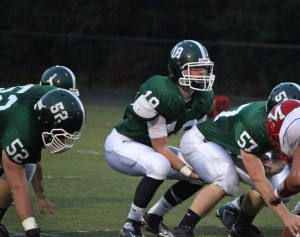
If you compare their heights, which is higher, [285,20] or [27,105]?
[27,105]

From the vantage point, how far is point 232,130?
6.76 m

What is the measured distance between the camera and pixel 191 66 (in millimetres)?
6973

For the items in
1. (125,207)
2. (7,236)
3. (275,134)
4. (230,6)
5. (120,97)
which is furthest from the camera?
(230,6)

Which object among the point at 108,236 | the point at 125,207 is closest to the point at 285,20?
the point at 125,207

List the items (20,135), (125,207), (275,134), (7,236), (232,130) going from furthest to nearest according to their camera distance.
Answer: (125,207), (232,130), (7,236), (20,135), (275,134)

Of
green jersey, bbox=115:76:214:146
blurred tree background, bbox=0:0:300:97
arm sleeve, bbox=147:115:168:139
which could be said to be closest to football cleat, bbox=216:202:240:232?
green jersey, bbox=115:76:214:146

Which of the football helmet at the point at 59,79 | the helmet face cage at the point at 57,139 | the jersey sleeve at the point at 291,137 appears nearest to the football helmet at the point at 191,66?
the football helmet at the point at 59,79

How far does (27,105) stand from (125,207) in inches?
93.4

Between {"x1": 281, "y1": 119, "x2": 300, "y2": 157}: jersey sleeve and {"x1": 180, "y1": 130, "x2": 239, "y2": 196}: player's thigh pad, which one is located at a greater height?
{"x1": 281, "y1": 119, "x2": 300, "y2": 157}: jersey sleeve

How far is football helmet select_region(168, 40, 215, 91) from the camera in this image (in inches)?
273

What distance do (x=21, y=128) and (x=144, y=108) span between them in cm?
122

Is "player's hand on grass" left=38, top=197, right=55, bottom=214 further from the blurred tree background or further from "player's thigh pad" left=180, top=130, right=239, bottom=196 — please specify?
the blurred tree background

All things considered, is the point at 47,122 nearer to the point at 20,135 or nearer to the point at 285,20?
the point at 20,135

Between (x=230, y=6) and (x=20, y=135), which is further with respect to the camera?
(x=230, y=6)
